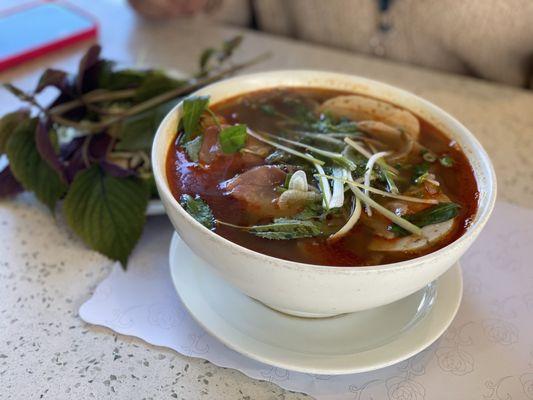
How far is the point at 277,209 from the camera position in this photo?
34.2 inches

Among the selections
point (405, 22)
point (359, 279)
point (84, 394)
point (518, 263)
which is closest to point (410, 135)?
point (518, 263)

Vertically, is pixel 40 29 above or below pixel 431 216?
below

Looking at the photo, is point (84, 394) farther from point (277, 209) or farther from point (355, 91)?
point (355, 91)

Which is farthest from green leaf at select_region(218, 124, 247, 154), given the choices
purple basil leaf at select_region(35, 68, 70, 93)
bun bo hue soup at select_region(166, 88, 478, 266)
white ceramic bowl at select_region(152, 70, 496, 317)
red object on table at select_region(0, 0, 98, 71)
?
red object on table at select_region(0, 0, 98, 71)

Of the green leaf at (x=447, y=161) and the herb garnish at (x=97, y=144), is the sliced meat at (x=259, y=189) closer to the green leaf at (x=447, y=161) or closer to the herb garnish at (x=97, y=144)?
the herb garnish at (x=97, y=144)

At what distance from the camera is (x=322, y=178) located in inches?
35.0

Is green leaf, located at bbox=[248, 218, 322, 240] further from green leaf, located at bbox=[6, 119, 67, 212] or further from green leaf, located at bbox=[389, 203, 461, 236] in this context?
green leaf, located at bbox=[6, 119, 67, 212]

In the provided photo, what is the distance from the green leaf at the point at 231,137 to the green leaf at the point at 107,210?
0.23 meters

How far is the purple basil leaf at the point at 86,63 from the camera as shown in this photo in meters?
1.29

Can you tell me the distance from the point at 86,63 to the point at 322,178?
68cm

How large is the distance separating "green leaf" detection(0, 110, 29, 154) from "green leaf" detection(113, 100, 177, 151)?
187 millimetres

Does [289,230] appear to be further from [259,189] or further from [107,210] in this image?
[107,210]

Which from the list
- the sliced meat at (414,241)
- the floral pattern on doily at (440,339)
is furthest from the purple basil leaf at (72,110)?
the sliced meat at (414,241)

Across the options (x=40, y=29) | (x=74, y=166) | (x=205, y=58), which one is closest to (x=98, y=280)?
(x=74, y=166)
